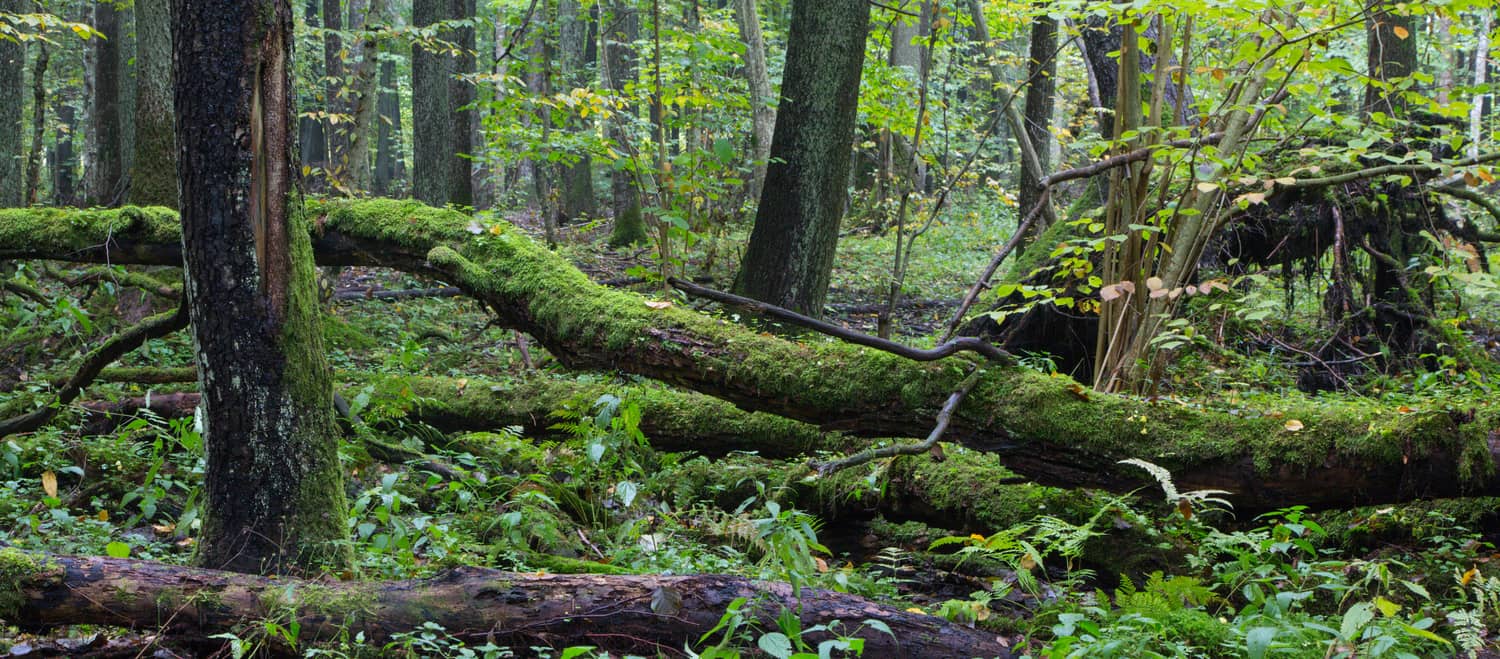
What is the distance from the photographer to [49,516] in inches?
173

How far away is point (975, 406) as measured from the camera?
4.42 meters

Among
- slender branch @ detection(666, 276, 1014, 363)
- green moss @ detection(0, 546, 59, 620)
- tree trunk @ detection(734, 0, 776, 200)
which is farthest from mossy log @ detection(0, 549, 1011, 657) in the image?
tree trunk @ detection(734, 0, 776, 200)

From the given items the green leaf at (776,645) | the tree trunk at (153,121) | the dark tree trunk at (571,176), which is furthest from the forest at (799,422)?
the dark tree trunk at (571,176)

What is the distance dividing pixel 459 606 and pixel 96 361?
2957mm

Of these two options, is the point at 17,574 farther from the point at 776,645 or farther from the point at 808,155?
the point at 808,155

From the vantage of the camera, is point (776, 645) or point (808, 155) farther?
point (808, 155)

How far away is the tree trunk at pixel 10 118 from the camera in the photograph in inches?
442

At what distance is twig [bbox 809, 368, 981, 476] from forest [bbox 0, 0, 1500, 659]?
0.02m

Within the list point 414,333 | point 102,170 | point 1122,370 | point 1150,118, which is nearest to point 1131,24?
point 1150,118

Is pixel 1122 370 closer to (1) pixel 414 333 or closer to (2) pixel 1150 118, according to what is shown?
(2) pixel 1150 118

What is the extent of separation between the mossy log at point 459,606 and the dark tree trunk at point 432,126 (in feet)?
33.7

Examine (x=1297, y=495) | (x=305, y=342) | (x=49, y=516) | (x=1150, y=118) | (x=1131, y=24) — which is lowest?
(x=49, y=516)

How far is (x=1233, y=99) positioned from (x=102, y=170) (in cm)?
1639

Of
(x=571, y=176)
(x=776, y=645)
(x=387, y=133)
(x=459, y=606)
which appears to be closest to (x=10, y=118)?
(x=571, y=176)
